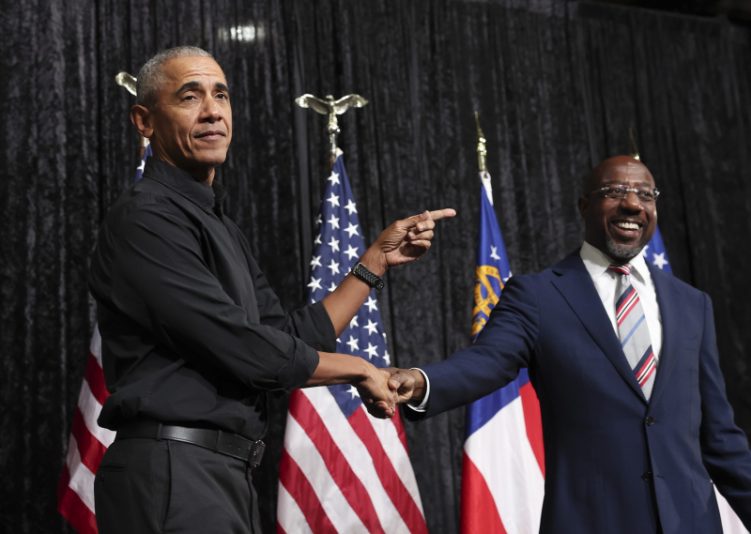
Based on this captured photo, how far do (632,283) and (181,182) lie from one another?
1267 millimetres

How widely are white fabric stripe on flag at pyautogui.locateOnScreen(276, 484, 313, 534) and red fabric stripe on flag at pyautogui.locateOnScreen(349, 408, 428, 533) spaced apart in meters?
0.33

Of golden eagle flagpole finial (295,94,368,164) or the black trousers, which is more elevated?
golden eagle flagpole finial (295,94,368,164)

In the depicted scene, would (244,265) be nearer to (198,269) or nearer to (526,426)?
(198,269)

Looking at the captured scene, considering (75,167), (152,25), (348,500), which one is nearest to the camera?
(348,500)

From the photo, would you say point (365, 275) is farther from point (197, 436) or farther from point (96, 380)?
point (96, 380)

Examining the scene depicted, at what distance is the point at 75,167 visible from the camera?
409 centimetres

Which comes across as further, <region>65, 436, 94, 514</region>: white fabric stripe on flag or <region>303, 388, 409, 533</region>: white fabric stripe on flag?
<region>303, 388, 409, 533</region>: white fabric stripe on flag

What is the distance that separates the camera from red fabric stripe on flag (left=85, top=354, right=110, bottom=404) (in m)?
3.36

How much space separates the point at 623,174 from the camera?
8.59 ft

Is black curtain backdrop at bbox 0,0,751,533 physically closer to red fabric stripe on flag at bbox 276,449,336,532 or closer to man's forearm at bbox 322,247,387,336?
red fabric stripe on flag at bbox 276,449,336,532

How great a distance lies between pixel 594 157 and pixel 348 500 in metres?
2.71

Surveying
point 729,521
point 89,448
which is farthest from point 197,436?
point 729,521

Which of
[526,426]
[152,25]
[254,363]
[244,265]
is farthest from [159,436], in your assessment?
[152,25]

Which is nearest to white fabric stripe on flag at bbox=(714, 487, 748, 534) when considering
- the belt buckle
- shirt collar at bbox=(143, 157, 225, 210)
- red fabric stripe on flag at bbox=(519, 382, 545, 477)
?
red fabric stripe on flag at bbox=(519, 382, 545, 477)
